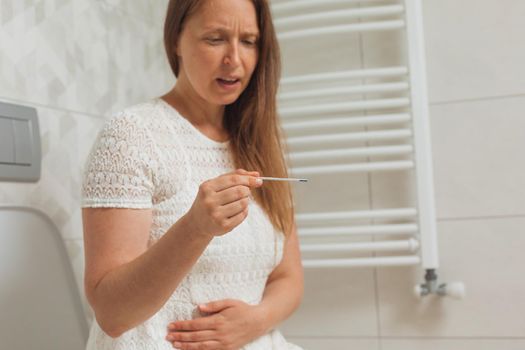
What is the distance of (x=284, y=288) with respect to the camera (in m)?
1.11

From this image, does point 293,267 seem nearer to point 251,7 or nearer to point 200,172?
point 200,172

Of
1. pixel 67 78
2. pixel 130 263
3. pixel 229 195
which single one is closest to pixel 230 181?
pixel 229 195

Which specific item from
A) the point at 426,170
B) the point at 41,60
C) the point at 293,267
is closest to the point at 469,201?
the point at 426,170

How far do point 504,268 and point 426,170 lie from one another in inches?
10.7

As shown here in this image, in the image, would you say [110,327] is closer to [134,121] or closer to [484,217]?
[134,121]

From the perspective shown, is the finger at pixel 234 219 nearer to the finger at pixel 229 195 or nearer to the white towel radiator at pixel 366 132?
the finger at pixel 229 195

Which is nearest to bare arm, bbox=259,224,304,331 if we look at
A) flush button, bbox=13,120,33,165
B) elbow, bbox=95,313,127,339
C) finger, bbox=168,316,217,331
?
finger, bbox=168,316,217,331

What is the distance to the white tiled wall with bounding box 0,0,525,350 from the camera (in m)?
1.37

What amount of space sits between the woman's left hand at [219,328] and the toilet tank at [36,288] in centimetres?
26

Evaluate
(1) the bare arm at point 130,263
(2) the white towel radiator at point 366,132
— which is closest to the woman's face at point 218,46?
(1) the bare arm at point 130,263

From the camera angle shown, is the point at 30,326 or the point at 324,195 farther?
the point at 324,195

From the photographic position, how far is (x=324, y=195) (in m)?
1.54

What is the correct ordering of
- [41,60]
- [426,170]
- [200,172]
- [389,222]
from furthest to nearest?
[389,222] < [426,170] < [41,60] < [200,172]

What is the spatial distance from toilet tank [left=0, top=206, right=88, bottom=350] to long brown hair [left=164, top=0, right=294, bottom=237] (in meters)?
0.35
